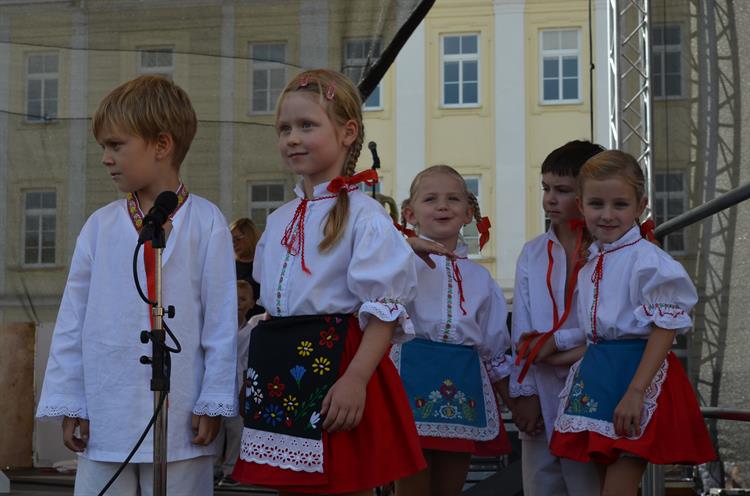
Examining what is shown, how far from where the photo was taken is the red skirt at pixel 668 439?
2.83 meters

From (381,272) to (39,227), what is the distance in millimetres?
3630

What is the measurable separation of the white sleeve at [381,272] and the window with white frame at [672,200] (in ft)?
8.67

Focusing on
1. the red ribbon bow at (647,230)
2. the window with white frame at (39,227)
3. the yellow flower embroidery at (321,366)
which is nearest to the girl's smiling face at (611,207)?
the red ribbon bow at (647,230)

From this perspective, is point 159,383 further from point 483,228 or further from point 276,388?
point 483,228

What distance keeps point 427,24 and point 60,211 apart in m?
21.9

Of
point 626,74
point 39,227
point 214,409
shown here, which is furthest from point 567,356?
point 626,74

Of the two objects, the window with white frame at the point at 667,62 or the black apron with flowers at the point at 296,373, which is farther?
the window with white frame at the point at 667,62

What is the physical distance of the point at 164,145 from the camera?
286 cm

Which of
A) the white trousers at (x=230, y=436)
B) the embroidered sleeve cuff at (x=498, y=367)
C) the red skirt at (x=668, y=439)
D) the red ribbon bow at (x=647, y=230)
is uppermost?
the red ribbon bow at (x=647, y=230)

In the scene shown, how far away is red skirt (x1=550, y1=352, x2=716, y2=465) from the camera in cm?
283

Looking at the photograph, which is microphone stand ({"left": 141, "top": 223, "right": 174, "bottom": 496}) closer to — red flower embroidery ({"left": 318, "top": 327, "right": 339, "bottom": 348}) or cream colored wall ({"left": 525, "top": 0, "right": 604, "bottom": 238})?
red flower embroidery ({"left": 318, "top": 327, "right": 339, "bottom": 348})

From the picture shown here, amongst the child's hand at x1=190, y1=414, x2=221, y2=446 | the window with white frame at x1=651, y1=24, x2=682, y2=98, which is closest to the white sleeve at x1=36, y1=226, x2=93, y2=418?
the child's hand at x1=190, y1=414, x2=221, y2=446

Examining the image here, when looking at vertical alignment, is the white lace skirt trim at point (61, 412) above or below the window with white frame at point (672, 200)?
below

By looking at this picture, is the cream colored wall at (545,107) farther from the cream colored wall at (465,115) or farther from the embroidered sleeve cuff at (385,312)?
the embroidered sleeve cuff at (385,312)
